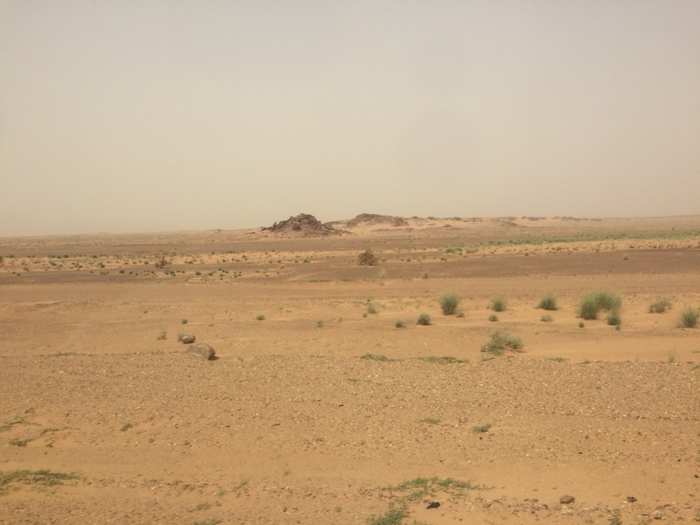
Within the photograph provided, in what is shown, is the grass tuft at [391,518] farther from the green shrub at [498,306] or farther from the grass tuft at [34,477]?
the green shrub at [498,306]

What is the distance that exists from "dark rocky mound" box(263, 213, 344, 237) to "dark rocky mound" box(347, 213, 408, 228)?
27.5m

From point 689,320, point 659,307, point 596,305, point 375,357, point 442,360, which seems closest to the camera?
point 442,360

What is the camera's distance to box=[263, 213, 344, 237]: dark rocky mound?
416ft

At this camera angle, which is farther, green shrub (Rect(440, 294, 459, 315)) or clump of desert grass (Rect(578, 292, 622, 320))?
green shrub (Rect(440, 294, 459, 315))

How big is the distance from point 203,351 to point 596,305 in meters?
14.7

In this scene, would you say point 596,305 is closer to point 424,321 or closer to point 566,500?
point 424,321

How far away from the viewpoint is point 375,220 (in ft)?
531

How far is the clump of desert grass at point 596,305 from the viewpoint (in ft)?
79.3

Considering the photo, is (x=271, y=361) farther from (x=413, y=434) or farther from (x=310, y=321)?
(x=310, y=321)

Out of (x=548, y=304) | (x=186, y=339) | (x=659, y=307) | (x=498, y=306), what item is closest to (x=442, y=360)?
(x=186, y=339)

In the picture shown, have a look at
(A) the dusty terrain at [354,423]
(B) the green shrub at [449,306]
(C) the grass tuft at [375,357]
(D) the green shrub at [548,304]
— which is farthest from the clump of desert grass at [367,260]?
(C) the grass tuft at [375,357]

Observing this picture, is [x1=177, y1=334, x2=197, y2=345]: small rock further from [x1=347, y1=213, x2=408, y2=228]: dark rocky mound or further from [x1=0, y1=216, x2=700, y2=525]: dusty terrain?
[x1=347, y1=213, x2=408, y2=228]: dark rocky mound

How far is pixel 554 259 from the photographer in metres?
54.1

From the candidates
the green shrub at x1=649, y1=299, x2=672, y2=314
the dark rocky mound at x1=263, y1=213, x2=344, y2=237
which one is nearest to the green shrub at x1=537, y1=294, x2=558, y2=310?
→ the green shrub at x1=649, y1=299, x2=672, y2=314
